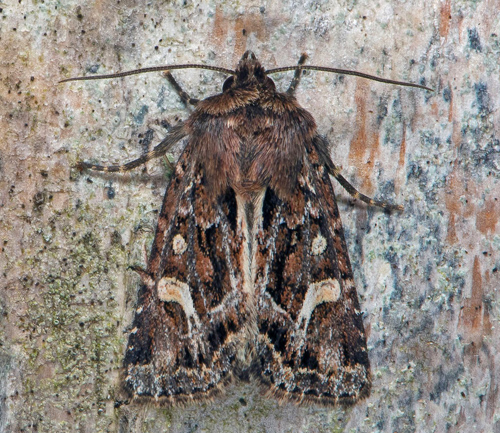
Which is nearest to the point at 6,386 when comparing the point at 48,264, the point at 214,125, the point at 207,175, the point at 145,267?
the point at 48,264

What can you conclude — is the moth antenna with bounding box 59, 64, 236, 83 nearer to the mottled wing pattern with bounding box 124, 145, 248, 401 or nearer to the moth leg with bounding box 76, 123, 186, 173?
the moth leg with bounding box 76, 123, 186, 173

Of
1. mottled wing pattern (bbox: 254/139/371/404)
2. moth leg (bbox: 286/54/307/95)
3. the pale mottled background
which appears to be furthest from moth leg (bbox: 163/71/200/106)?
mottled wing pattern (bbox: 254/139/371/404)

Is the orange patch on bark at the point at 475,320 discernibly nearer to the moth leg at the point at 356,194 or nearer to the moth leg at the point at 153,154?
the moth leg at the point at 356,194

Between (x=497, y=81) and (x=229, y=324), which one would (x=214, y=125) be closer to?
(x=229, y=324)

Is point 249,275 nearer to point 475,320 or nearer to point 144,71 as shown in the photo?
point 144,71

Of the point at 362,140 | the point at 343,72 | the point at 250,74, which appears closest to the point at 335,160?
the point at 362,140

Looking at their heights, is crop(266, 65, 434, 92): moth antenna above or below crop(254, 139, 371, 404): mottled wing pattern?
above

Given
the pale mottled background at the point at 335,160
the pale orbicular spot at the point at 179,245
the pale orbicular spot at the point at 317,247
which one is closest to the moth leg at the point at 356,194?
the pale mottled background at the point at 335,160
